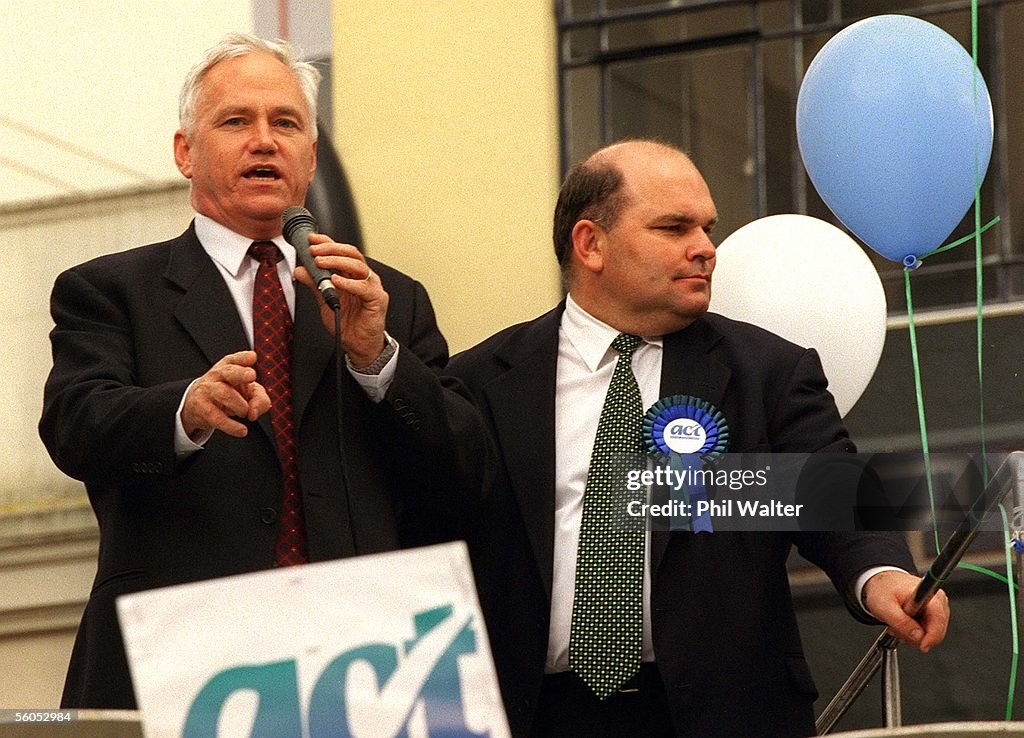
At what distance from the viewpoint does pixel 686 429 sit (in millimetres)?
4062

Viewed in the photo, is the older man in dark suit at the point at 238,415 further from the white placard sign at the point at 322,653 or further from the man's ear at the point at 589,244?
the white placard sign at the point at 322,653

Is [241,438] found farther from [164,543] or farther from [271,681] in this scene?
[271,681]

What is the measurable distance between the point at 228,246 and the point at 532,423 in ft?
2.30

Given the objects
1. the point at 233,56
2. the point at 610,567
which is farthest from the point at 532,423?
the point at 233,56

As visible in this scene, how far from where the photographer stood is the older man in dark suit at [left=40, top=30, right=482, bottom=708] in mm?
3729

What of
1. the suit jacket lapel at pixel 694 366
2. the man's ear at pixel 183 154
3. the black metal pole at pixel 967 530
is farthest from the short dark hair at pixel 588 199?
the black metal pole at pixel 967 530

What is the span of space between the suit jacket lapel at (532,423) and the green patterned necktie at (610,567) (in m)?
0.08

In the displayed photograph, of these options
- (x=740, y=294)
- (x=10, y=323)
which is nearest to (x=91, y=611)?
(x=740, y=294)

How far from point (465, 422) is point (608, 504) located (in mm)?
337

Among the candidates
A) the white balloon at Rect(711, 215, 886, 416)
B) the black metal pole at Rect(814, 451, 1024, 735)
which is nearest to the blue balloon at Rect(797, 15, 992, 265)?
the white balloon at Rect(711, 215, 886, 416)

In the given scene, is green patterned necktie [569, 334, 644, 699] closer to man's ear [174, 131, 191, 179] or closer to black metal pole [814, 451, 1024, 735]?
black metal pole [814, 451, 1024, 735]

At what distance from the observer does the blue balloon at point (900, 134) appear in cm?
475

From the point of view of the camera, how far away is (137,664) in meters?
2.61

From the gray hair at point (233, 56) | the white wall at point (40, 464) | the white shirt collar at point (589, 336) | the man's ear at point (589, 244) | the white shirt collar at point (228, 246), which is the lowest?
the white wall at point (40, 464)
